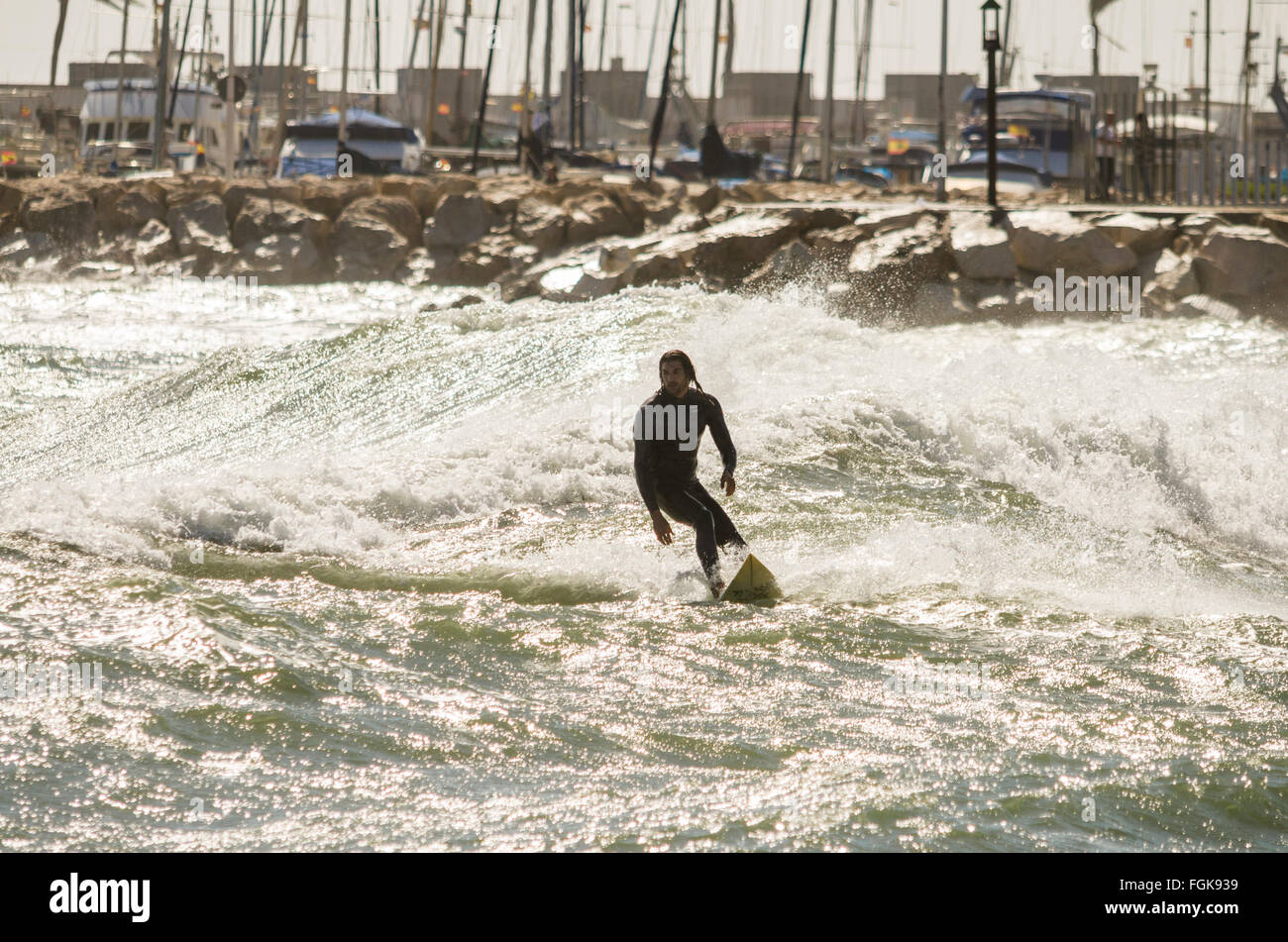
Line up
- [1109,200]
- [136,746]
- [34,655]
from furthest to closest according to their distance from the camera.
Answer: [1109,200], [34,655], [136,746]

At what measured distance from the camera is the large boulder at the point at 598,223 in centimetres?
2178

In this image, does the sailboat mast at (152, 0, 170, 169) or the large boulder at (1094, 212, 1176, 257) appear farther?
the sailboat mast at (152, 0, 170, 169)

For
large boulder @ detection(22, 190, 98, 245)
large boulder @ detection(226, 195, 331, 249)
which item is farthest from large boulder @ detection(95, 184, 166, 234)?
large boulder @ detection(226, 195, 331, 249)

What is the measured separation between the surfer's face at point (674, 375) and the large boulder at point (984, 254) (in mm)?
10435

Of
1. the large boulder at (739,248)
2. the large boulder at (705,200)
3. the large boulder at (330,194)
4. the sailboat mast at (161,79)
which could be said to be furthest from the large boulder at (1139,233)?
the sailboat mast at (161,79)

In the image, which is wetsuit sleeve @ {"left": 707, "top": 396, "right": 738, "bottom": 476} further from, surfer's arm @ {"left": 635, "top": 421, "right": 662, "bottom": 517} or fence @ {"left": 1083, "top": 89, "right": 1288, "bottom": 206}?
fence @ {"left": 1083, "top": 89, "right": 1288, "bottom": 206}

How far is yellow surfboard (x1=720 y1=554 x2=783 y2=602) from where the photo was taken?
24.1 feet

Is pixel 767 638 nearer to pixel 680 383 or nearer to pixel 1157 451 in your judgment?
pixel 680 383

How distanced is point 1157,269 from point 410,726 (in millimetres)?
13754
